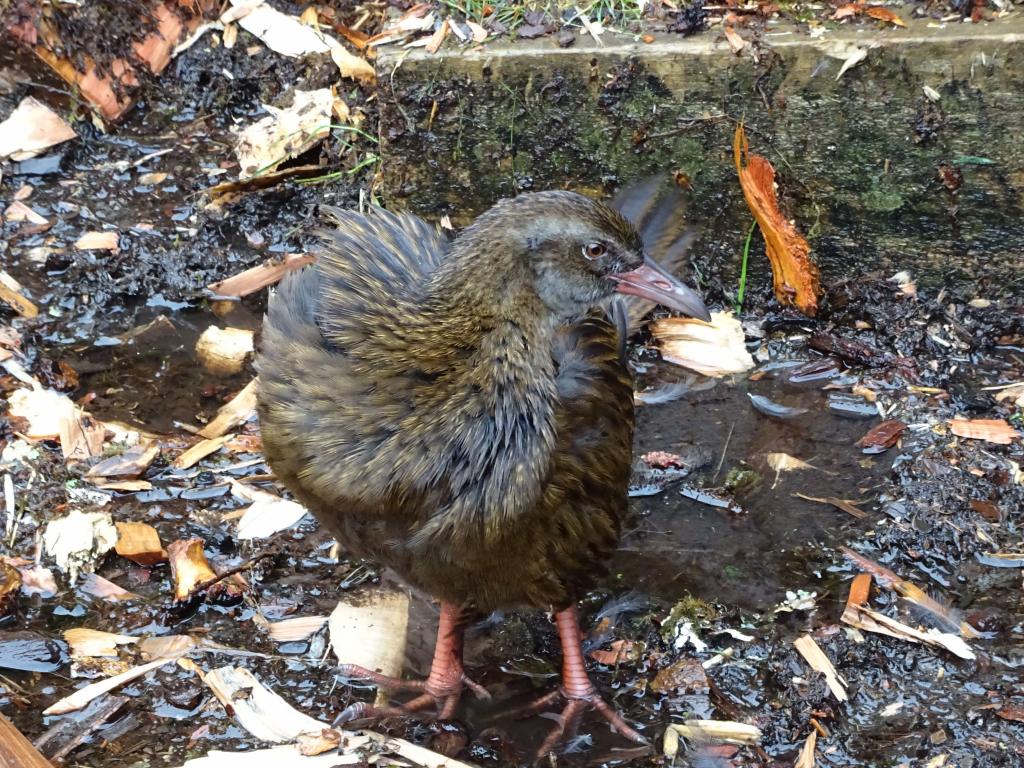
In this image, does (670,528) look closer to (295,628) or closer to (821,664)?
(821,664)

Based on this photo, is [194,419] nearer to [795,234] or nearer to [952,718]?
[795,234]

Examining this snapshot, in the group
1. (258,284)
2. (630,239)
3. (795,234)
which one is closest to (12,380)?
(258,284)

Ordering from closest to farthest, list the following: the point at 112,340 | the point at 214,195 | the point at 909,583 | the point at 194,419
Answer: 1. the point at 909,583
2. the point at 194,419
3. the point at 112,340
4. the point at 214,195

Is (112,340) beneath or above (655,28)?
beneath

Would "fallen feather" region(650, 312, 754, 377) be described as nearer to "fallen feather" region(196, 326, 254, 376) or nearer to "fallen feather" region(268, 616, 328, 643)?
"fallen feather" region(196, 326, 254, 376)

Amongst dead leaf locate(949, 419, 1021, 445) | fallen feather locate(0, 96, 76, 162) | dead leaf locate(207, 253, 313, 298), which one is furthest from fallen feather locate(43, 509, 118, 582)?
dead leaf locate(949, 419, 1021, 445)

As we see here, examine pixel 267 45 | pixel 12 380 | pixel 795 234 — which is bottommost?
pixel 795 234

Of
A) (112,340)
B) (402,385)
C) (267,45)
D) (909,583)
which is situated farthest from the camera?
(267,45)

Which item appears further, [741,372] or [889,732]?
[741,372]

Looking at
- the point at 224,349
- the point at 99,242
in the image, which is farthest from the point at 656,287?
the point at 99,242
